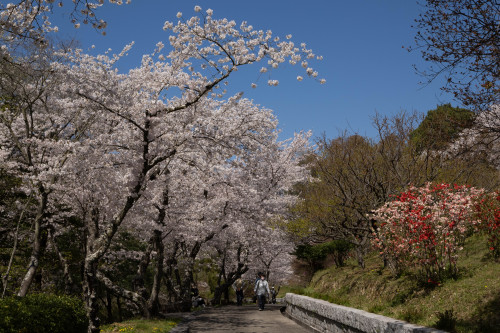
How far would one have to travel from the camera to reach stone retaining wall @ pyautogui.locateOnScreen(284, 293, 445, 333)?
6.93 meters

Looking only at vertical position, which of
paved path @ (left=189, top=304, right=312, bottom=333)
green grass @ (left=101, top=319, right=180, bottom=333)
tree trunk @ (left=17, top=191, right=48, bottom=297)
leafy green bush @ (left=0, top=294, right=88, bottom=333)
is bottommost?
paved path @ (left=189, top=304, right=312, bottom=333)

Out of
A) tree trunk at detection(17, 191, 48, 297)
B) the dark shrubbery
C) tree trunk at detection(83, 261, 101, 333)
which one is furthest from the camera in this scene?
the dark shrubbery

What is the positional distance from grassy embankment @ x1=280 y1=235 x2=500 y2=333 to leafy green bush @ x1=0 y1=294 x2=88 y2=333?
679 centimetres

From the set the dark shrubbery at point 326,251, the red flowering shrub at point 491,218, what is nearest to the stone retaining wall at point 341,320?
the red flowering shrub at point 491,218

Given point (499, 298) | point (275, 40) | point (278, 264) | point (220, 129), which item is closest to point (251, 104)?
point (220, 129)

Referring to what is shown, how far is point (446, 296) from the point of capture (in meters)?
8.05

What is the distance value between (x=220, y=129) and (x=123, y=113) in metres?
3.53

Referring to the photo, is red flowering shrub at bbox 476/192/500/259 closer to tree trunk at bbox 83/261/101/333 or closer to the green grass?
the green grass

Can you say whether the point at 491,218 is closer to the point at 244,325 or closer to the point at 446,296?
the point at 446,296

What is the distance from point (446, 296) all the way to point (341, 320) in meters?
2.36

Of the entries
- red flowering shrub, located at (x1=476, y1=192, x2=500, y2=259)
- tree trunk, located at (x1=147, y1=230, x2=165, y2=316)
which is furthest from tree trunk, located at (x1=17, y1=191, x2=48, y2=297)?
red flowering shrub, located at (x1=476, y1=192, x2=500, y2=259)

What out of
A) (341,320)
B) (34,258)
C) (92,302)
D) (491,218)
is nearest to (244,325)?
(92,302)

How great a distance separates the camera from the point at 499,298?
6.98m

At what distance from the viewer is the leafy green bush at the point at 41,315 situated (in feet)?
24.9
